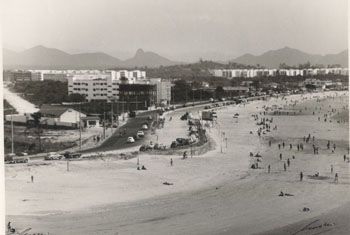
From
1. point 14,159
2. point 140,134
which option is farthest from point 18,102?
point 140,134

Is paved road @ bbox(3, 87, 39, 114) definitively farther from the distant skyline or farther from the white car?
the white car

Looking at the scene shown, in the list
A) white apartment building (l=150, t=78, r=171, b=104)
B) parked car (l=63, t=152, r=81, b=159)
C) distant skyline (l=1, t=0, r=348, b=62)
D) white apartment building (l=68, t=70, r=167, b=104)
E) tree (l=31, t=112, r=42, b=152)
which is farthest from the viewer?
white apartment building (l=150, t=78, r=171, b=104)

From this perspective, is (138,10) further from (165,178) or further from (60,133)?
(60,133)

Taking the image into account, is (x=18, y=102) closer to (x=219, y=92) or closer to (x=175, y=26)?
(x=175, y=26)

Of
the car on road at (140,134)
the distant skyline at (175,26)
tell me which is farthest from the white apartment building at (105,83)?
the distant skyline at (175,26)

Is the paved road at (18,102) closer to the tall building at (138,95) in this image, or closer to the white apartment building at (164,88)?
the white apartment building at (164,88)

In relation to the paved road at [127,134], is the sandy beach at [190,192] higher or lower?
lower

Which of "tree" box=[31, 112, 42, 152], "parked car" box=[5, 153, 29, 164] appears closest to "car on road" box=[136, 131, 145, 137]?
"tree" box=[31, 112, 42, 152]
